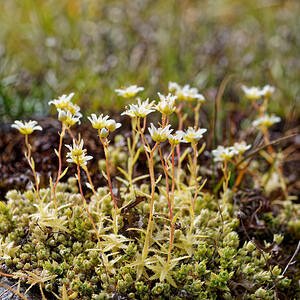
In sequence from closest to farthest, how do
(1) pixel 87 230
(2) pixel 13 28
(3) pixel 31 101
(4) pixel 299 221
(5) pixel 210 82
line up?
(1) pixel 87 230
(4) pixel 299 221
(3) pixel 31 101
(5) pixel 210 82
(2) pixel 13 28

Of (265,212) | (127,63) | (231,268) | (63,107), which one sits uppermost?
(63,107)

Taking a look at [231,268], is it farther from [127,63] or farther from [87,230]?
[127,63]

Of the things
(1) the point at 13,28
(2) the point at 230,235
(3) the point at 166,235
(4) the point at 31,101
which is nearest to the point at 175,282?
(3) the point at 166,235

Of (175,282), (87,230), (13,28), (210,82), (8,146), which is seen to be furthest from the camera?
(13,28)

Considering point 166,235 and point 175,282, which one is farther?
point 166,235

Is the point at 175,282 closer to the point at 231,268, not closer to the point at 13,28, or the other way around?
the point at 231,268

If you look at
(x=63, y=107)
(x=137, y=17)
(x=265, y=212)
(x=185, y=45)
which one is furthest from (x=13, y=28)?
(x=265, y=212)

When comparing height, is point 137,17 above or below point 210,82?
above
